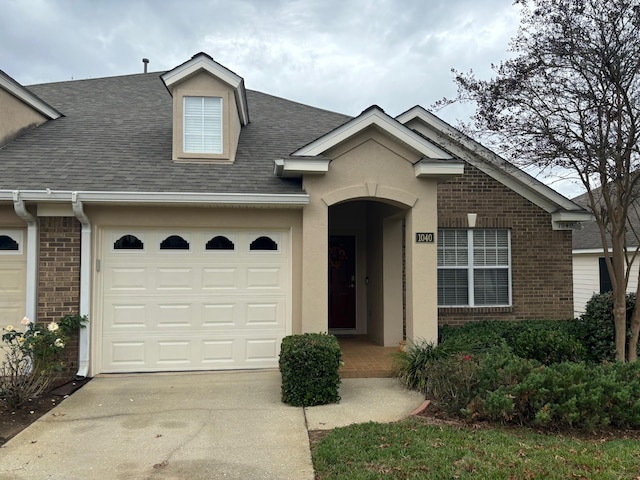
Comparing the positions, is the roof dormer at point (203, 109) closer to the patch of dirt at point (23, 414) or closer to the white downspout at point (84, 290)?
the white downspout at point (84, 290)

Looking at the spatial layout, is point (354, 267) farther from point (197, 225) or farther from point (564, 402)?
point (564, 402)

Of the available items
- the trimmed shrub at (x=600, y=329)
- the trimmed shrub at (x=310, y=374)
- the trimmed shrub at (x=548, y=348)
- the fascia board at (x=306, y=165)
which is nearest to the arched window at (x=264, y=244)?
the fascia board at (x=306, y=165)

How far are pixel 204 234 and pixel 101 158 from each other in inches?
98.1

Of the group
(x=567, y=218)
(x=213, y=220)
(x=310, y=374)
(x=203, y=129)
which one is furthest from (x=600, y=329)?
(x=203, y=129)

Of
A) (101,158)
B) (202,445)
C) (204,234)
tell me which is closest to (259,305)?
(204,234)

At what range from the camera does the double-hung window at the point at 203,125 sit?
8.88 meters

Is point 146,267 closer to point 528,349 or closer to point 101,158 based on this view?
point 101,158

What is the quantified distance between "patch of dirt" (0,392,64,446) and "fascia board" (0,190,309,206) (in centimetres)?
293

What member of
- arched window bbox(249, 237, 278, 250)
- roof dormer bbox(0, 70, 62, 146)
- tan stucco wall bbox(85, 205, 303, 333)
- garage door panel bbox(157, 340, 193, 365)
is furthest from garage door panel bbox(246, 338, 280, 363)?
roof dormer bbox(0, 70, 62, 146)

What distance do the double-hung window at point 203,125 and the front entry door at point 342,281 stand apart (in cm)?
368

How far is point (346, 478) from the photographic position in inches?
157

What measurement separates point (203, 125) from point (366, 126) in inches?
129

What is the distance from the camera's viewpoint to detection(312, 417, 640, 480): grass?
4.04 meters

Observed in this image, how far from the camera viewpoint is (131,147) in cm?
906
